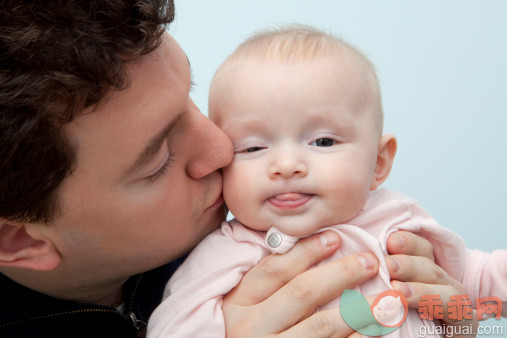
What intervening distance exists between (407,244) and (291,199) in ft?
0.93

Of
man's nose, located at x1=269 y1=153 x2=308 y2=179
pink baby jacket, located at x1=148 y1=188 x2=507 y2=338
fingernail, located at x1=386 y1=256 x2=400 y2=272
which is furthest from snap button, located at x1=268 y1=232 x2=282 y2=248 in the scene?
fingernail, located at x1=386 y1=256 x2=400 y2=272

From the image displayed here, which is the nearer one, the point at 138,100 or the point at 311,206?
the point at 138,100

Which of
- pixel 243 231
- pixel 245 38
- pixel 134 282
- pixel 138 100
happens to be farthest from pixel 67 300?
pixel 245 38

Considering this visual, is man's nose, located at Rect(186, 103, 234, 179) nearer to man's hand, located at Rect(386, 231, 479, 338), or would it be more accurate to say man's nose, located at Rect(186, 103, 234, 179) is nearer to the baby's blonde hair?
the baby's blonde hair

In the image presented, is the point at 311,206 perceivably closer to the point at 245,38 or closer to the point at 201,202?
the point at 201,202

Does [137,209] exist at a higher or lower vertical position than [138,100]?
lower

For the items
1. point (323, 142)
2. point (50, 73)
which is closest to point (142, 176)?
point (50, 73)

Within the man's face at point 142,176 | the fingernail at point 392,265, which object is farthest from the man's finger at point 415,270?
the man's face at point 142,176

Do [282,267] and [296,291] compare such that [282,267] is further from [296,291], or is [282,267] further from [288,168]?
[288,168]

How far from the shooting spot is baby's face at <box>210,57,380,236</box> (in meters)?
1.05

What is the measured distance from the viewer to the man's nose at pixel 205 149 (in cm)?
107

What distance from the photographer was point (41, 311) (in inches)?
43.9

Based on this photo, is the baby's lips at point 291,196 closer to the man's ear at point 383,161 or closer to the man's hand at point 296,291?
the man's hand at point 296,291

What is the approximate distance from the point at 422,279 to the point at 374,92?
44 centimetres
